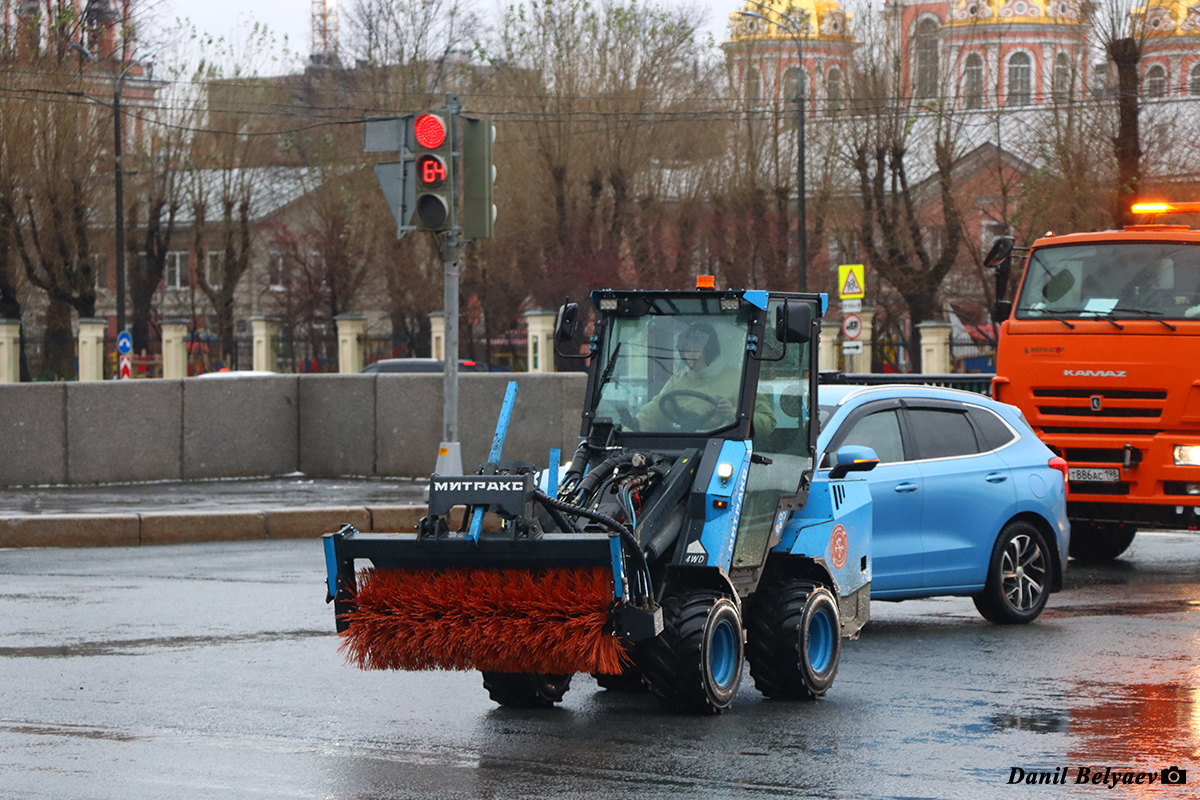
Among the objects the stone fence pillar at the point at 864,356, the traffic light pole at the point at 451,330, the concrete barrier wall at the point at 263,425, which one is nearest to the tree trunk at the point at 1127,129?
the stone fence pillar at the point at 864,356

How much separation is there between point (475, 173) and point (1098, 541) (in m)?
6.70

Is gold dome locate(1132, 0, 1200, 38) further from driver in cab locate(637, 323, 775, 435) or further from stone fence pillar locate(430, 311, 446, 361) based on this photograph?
driver in cab locate(637, 323, 775, 435)

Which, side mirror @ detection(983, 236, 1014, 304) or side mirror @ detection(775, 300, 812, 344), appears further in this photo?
side mirror @ detection(983, 236, 1014, 304)

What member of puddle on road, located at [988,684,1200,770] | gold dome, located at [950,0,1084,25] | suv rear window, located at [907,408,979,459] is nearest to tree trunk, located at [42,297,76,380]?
gold dome, located at [950,0,1084,25]

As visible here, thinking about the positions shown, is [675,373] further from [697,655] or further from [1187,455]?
[1187,455]

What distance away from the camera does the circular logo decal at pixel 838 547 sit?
8.70m

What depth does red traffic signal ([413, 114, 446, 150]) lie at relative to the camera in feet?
47.5

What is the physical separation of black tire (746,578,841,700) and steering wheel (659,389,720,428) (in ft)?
3.05

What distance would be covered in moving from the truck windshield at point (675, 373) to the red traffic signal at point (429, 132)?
20.7 feet

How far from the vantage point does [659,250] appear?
51.2m

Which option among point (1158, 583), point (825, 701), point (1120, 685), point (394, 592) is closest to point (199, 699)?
point (394, 592)

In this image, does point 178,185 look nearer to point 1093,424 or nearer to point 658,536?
point 1093,424

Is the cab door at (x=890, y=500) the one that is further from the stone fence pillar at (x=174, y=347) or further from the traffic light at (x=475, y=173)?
the stone fence pillar at (x=174, y=347)

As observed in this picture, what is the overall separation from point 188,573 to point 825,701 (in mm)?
6757
